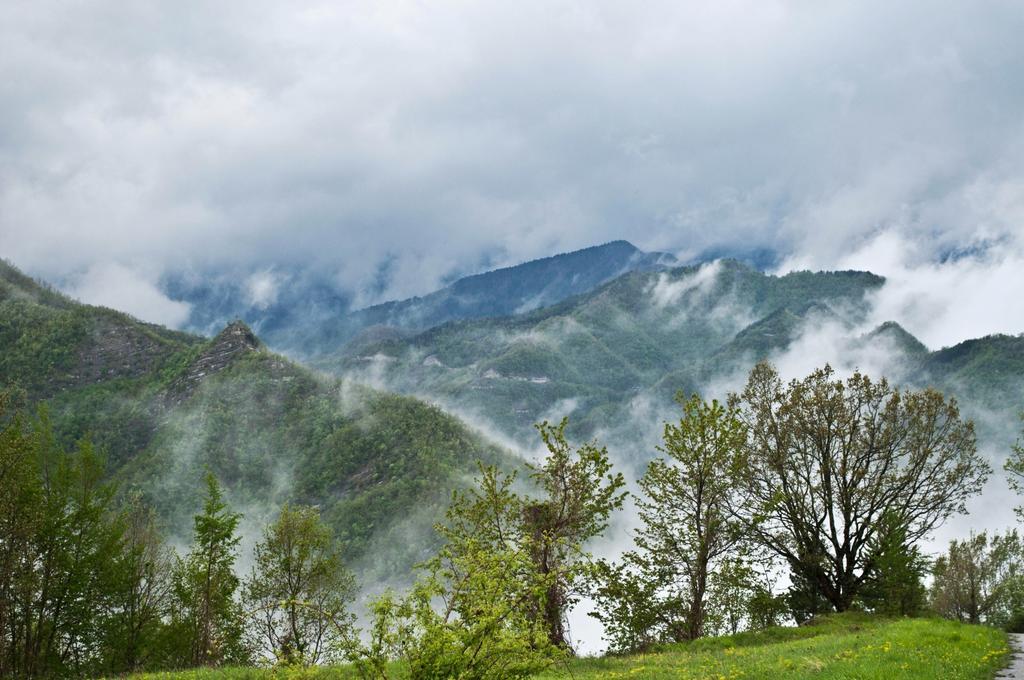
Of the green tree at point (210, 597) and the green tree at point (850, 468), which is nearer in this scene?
the green tree at point (850, 468)

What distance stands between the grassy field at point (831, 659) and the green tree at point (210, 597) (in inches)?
839

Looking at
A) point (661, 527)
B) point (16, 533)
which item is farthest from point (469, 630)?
point (16, 533)

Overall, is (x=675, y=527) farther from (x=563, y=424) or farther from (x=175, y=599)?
(x=175, y=599)

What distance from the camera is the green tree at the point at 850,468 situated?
38.3 metres

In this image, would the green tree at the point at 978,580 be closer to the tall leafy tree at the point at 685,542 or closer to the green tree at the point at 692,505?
the tall leafy tree at the point at 685,542

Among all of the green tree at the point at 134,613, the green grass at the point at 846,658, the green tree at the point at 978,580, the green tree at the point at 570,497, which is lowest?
the green tree at the point at 978,580

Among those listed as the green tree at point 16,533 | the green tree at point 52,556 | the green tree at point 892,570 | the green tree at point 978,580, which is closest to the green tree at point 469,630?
the green tree at point 16,533

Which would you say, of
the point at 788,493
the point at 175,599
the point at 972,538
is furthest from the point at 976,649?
the point at 972,538

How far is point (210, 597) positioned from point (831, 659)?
4346 centimetres

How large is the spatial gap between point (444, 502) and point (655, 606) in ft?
538

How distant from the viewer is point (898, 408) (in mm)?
38812

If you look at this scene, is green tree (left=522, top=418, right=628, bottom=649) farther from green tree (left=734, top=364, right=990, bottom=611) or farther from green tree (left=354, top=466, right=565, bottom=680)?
green tree (left=354, top=466, right=565, bottom=680)

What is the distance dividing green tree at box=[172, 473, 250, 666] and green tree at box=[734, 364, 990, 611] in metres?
36.0

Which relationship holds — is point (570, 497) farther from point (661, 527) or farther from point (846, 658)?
point (846, 658)
